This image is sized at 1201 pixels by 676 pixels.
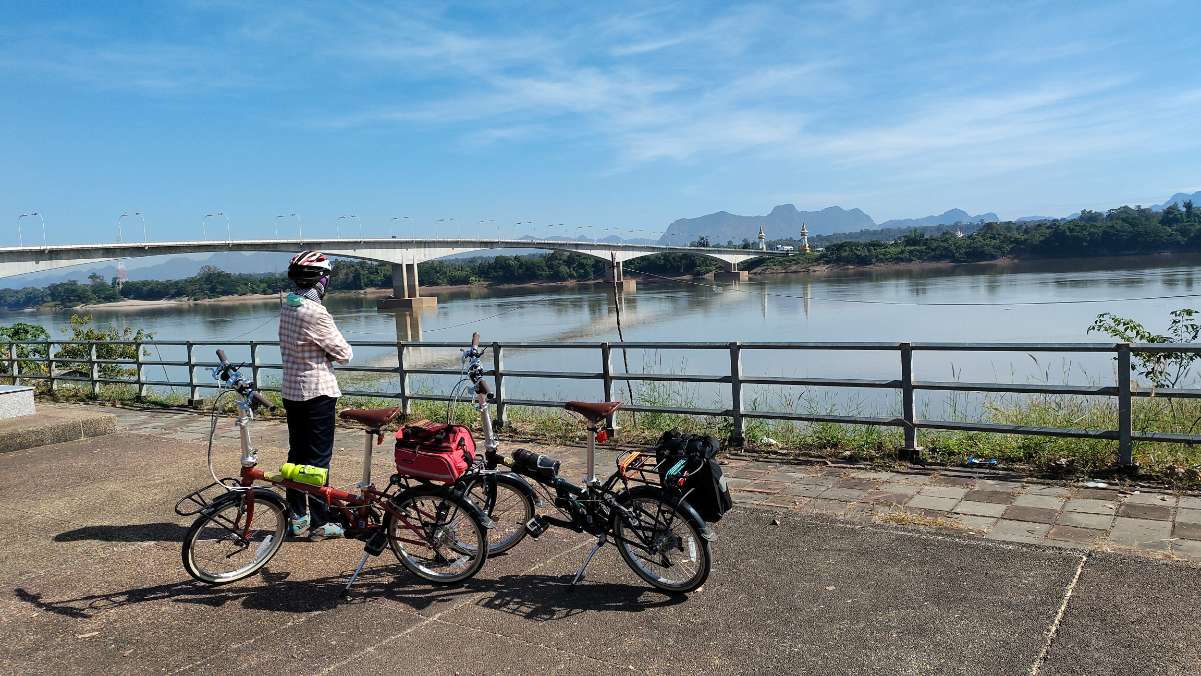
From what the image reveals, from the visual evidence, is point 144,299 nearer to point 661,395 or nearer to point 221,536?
point 661,395

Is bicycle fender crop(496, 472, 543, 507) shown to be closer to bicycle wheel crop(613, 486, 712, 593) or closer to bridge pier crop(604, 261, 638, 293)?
bicycle wheel crop(613, 486, 712, 593)

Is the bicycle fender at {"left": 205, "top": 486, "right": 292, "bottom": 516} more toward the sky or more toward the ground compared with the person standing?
more toward the ground

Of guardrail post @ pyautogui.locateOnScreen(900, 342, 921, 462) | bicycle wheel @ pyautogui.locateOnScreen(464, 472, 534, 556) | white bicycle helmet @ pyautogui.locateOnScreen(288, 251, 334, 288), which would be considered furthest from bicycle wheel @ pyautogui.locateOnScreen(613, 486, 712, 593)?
guardrail post @ pyautogui.locateOnScreen(900, 342, 921, 462)

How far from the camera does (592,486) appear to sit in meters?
4.29

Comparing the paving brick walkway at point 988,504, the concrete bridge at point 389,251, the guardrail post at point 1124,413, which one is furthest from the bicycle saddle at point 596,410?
the concrete bridge at point 389,251

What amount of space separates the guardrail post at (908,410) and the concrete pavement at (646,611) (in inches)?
61.2

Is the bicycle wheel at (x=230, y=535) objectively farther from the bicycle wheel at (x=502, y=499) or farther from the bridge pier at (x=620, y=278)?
the bridge pier at (x=620, y=278)

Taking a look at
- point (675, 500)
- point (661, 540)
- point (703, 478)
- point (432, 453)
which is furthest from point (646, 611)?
point (432, 453)

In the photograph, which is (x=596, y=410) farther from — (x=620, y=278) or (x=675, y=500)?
(x=620, y=278)

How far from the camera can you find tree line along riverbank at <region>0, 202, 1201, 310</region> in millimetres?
56531

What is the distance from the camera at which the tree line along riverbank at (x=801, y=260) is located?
Result: 185 ft

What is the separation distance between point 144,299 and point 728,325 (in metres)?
47.9

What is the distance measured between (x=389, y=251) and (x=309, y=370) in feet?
155

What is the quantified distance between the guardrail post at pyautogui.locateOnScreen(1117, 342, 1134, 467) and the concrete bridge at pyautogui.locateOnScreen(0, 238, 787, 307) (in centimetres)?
3279
